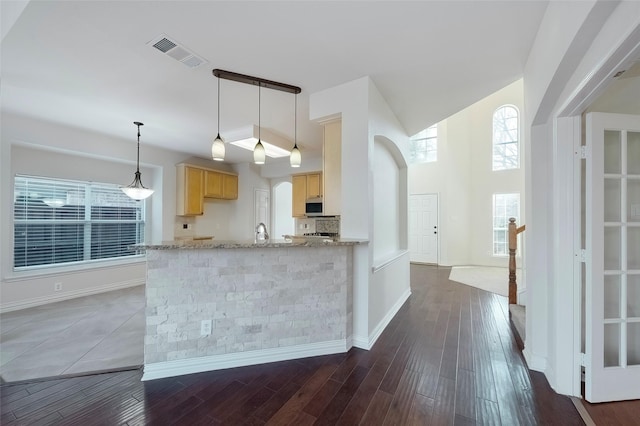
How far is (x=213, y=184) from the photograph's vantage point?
19.7ft

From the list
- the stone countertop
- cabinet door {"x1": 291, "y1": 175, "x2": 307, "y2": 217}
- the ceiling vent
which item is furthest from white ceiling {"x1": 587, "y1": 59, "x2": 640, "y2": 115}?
cabinet door {"x1": 291, "y1": 175, "x2": 307, "y2": 217}

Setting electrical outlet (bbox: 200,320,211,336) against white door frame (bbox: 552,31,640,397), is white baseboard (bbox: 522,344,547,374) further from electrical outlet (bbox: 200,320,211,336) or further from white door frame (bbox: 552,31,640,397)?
electrical outlet (bbox: 200,320,211,336)

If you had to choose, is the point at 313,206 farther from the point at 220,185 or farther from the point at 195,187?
the point at 195,187

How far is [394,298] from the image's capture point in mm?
3648

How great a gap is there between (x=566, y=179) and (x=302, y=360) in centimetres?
261

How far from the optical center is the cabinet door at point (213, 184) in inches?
231

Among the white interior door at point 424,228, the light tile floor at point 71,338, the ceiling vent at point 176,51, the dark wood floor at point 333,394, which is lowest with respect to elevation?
the light tile floor at point 71,338

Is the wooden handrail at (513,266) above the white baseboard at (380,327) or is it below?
above

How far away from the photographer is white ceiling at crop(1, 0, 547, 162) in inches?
71.2

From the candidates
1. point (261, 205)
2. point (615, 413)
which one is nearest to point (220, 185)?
point (261, 205)

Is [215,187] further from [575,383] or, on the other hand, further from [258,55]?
[575,383]

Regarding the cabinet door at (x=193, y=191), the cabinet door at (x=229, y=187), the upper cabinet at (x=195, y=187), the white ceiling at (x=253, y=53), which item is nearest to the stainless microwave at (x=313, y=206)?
the cabinet door at (x=229, y=187)

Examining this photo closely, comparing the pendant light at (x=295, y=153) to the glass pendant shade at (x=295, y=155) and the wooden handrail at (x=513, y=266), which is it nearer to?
the glass pendant shade at (x=295, y=155)

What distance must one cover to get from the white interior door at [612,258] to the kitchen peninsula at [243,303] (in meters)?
1.79
